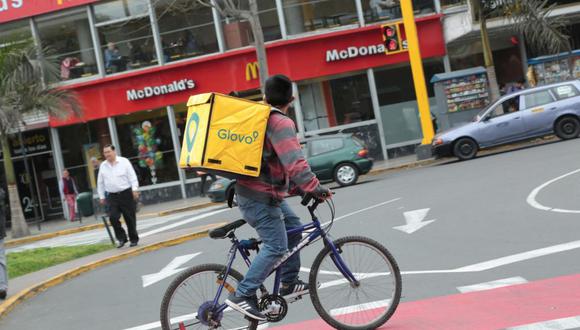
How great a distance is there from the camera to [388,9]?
94.1 feet

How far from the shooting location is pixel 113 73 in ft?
97.7

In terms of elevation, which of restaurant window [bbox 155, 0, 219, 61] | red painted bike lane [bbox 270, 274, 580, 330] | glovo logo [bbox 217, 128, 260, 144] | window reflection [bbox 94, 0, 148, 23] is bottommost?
red painted bike lane [bbox 270, 274, 580, 330]

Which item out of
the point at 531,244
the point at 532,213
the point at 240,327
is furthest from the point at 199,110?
the point at 532,213

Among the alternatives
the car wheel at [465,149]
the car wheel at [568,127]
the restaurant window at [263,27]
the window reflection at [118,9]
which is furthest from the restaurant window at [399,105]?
the window reflection at [118,9]

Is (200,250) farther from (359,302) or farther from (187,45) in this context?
(187,45)

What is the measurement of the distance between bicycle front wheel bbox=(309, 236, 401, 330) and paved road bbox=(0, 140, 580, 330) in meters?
0.23

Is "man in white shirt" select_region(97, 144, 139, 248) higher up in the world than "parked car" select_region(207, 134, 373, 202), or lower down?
higher up

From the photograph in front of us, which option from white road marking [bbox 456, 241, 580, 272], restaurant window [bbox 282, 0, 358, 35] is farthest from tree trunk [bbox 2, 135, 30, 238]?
white road marking [bbox 456, 241, 580, 272]

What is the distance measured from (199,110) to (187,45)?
78.0 feet

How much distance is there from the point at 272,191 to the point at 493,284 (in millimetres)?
2564

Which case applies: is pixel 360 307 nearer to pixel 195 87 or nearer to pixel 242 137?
pixel 242 137

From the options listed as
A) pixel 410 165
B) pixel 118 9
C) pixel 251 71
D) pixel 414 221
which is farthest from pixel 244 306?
pixel 118 9

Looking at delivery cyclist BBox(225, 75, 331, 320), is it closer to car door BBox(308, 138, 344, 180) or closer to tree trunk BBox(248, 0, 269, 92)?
car door BBox(308, 138, 344, 180)

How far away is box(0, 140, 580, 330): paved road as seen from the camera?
678 centimetres
